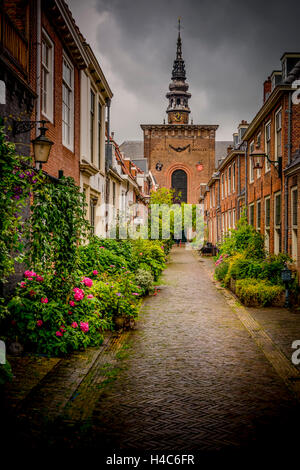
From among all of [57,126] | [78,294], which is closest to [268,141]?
[57,126]

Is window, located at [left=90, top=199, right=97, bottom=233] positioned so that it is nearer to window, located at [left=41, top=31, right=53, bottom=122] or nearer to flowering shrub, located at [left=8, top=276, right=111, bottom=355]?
window, located at [left=41, top=31, right=53, bottom=122]

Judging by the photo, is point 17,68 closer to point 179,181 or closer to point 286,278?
point 286,278

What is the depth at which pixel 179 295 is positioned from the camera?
14.0 m

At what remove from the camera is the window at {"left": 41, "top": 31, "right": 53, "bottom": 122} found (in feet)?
31.7

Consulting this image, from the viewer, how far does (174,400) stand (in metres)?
5.25

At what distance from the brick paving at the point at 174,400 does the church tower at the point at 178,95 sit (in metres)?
52.3

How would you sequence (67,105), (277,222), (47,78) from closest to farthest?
(47,78), (67,105), (277,222)

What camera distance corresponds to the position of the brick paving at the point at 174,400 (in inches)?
165

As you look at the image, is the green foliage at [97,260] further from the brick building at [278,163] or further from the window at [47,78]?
the brick building at [278,163]

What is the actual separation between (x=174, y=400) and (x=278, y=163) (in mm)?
10541

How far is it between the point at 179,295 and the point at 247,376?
311 inches

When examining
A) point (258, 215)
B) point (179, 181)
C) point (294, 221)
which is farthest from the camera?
point (179, 181)
